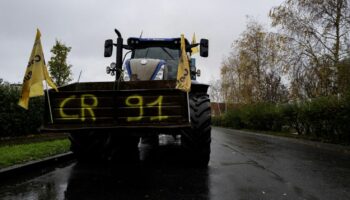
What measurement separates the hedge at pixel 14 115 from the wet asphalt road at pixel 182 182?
24.2 ft

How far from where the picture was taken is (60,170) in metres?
7.32

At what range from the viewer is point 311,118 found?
57.0ft

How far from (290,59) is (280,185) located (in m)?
20.6

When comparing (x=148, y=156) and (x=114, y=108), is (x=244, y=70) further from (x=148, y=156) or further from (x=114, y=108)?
(x=114, y=108)

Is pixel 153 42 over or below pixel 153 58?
over

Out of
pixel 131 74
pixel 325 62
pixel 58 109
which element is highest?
pixel 325 62

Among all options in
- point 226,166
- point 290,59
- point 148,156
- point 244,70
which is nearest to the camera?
point 226,166

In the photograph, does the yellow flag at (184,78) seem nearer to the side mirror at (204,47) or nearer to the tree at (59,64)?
the side mirror at (204,47)

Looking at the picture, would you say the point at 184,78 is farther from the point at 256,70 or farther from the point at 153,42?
the point at 256,70

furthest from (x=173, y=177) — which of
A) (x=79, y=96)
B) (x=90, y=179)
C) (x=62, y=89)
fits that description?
(x=62, y=89)

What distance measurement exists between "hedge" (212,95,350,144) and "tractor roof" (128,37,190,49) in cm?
779

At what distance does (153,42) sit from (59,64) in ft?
115

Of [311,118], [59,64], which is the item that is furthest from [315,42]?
[59,64]

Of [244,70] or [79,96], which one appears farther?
[244,70]
